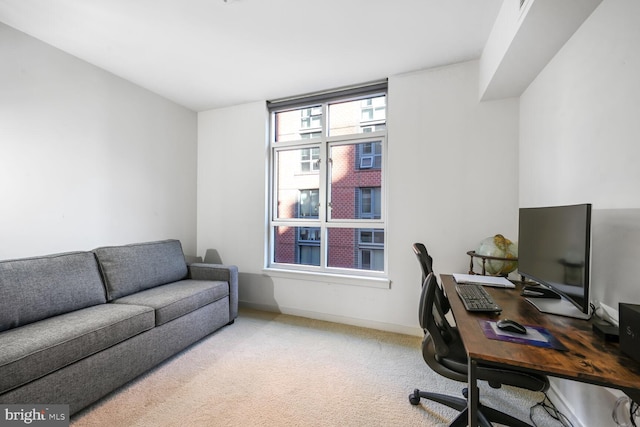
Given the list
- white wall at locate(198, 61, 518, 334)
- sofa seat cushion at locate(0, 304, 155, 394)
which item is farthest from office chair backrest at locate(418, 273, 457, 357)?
sofa seat cushion at locate(0, 304, 155, 394)

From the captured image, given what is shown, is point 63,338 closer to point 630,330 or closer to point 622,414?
point 630,330

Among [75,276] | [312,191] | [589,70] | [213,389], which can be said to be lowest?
[213,389]

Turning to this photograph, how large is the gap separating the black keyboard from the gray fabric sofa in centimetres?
218

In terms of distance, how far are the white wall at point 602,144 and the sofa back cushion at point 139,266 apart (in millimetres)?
3291

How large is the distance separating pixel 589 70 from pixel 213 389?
9.70ft

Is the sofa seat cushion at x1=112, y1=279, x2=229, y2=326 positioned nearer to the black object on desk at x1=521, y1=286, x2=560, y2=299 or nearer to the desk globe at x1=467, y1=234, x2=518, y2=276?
the desk globe at x1=467, y1=234, x2=518, y2=276

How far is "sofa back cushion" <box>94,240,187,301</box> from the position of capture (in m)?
2.32

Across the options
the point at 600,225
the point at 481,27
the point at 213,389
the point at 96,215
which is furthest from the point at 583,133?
the point at 96,215

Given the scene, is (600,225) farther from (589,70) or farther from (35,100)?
(35,100)

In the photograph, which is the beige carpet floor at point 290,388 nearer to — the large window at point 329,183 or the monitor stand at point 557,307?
the monitor stand at point 557,307

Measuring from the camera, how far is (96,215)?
256 cm

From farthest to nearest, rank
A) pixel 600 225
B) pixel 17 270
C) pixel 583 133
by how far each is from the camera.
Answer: pixel 17 270
pixel 583 133
pixel 600 225

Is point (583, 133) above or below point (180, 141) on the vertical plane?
below

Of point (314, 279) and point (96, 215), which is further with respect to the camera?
point (314, 279)
